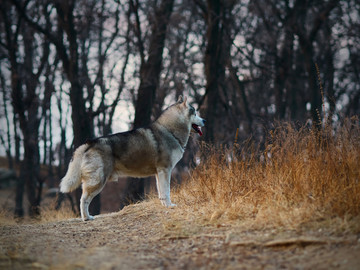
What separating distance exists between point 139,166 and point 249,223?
3.14 metres

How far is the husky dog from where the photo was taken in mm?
6898

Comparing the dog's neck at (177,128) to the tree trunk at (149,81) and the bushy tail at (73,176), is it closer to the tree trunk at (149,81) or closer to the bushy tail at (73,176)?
the bushy tail at (73,176)

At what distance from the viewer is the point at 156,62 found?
12.6 meters

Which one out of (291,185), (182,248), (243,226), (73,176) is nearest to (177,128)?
(73,176)

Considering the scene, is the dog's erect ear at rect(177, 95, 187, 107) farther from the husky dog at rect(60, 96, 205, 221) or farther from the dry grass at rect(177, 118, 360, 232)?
the dry grass at rect(177, 118, 360, 232)

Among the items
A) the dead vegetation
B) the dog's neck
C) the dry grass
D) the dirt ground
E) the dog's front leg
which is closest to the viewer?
the dirt ground

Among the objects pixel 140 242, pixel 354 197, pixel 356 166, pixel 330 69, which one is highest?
pixel 330 69

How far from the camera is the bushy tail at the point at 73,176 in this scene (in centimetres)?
687

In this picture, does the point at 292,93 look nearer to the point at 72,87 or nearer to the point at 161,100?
the point at 161,100

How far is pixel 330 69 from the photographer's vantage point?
1673cm

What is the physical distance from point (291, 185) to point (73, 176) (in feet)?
12.7

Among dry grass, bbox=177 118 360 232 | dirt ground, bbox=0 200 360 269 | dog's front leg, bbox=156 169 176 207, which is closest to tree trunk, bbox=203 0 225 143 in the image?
dog's front leg, bbox=156 169 176 207

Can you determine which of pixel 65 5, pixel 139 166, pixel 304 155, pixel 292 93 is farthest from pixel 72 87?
pixel 292 93

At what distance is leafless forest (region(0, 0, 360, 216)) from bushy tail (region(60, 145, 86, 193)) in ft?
13.7
